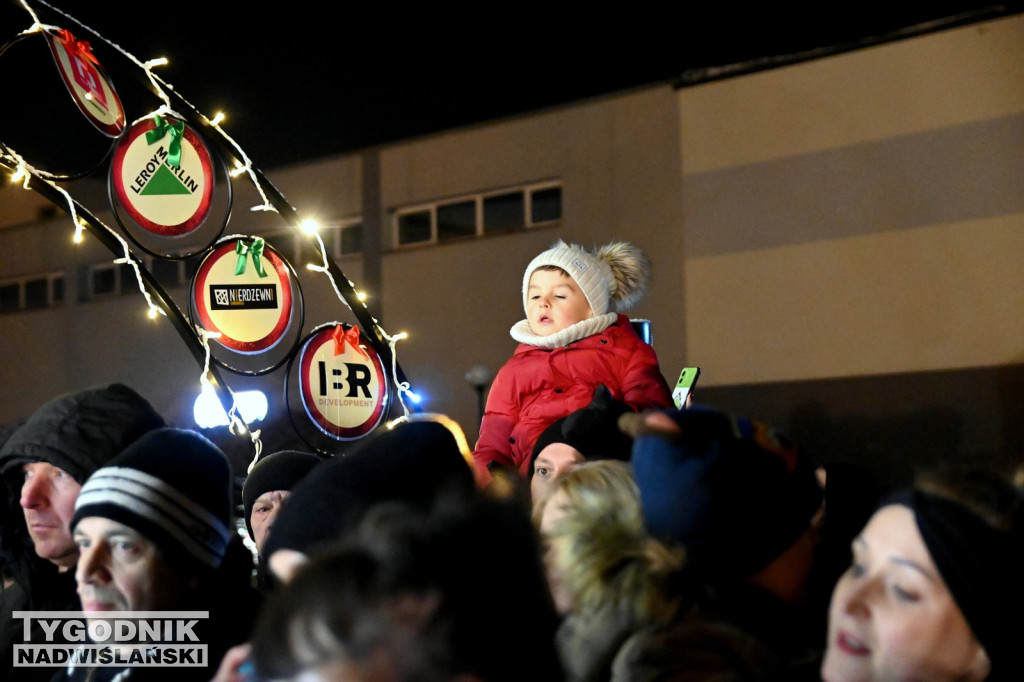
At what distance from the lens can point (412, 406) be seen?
18.2 ft

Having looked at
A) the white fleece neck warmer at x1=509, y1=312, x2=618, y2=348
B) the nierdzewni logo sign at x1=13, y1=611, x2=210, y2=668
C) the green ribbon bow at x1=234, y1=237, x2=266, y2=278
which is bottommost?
the nierdzewni logo sign at x1=13, y1=611, x2=210, y2=668

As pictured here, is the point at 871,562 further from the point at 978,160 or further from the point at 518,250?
the point at 518,250

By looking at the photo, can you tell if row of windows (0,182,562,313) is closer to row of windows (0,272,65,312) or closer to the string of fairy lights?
row of windows (0,272,65,312)

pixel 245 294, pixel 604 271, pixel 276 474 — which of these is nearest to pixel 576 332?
pixel 604 271

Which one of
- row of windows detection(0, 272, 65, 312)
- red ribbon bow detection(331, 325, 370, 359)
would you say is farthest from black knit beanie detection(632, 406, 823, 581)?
row of windows detection(0, 272, 65, 312)

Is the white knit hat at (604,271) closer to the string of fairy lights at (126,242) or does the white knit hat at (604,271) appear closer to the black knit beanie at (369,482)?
the string of fairy lights at (126,242)

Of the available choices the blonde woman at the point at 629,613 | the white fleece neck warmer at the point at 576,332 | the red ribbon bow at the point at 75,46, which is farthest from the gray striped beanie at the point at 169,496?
the red ribbon bow at the point at 75,46

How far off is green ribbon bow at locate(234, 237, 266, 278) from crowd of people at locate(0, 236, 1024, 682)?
248 cm

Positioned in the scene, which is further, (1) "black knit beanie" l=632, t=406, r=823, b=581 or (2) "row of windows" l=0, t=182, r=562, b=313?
(2) "row of windows" l=0, t=182, r=562, b=313

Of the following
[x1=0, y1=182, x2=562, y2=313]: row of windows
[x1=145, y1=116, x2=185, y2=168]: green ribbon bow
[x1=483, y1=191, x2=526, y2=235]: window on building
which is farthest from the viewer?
[x1=483, y1=191, x2=526, y2=235]: window on building

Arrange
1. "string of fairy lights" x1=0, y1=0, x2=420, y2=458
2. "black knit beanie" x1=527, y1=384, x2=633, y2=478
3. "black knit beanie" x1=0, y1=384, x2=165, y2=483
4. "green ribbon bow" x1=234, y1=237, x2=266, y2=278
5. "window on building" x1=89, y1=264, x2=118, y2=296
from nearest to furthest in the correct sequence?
"black knit beanie" x1=0, y1=384, x2=165, y2=483, "black knit beanie" x1=527, y1=384, x2=633, y2=478, "string of fairy lights" x1=0, y1=0, x2=420, y2=458, "green ribbon bow" x1=234, y1=237, x2=266, y2=278, "window on building" x1=89, y1=264, x2=118, y2=296

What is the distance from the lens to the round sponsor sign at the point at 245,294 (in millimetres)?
4844

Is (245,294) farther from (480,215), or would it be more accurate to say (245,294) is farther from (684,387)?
(480,215)

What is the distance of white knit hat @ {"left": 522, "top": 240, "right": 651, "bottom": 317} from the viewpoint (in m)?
4.01
